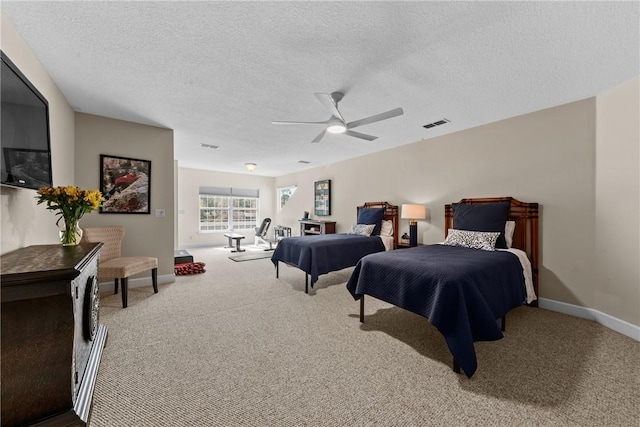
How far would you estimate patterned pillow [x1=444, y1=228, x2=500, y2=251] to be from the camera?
3201 mm

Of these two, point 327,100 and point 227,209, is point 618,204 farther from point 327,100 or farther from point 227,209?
point 227,209

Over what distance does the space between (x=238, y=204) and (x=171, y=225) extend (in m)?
5.09

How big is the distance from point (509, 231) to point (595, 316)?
1.19 meters

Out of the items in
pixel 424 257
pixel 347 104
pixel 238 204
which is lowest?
pixel 424 257

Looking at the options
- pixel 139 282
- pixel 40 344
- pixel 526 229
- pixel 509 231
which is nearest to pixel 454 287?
pixel 509 231

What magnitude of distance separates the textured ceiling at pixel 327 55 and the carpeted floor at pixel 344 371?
2528 mm

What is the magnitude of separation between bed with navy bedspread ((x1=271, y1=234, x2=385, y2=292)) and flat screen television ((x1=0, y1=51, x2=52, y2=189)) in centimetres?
281

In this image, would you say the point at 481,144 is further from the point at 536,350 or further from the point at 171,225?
the point at 171,225

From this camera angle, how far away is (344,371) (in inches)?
76.4

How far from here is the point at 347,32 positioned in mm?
1919

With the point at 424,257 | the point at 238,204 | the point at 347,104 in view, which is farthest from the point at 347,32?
the point at 238,204

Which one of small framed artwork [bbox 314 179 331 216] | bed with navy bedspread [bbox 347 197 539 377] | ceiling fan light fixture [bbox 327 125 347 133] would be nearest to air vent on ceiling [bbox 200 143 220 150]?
small framed artwork [bbox 314 179 331 216]

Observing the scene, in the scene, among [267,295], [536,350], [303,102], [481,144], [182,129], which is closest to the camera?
[536,350]

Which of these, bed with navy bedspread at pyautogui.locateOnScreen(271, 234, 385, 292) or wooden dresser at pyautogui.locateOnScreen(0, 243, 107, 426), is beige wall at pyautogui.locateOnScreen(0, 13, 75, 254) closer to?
wooden dresser at pyautogui.locateOnScreen(0, 243, 107, 426)
